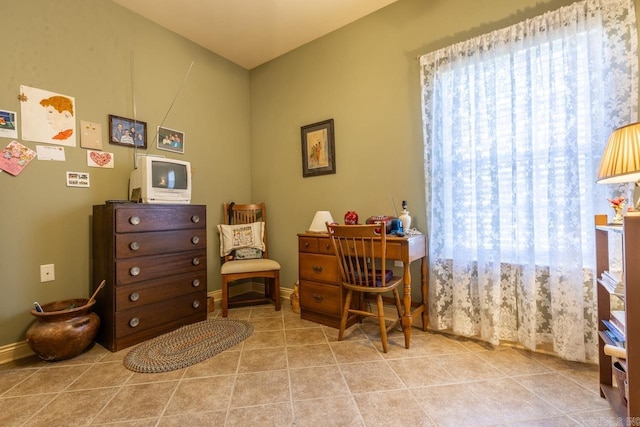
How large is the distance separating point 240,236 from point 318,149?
127cm

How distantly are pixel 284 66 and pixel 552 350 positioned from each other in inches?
138

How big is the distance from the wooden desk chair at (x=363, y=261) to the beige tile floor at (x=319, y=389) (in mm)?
258

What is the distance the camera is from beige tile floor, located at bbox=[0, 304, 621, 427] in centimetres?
125

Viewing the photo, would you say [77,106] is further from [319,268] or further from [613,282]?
[613,282]

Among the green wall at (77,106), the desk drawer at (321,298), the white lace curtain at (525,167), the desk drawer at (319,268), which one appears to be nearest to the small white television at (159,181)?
the green wall at (77,106)

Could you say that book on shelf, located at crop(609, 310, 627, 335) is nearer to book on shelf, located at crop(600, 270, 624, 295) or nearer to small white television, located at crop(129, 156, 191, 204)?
book on shelf, located at crop(600, 270, 624, 295)

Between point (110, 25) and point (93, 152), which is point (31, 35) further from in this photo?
point (93, 152)

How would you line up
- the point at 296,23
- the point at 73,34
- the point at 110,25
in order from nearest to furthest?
the point at 73,34 < the point at 110,25 < the point at 296,23

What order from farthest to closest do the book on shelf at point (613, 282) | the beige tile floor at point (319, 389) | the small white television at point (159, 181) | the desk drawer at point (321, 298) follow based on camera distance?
the desk drawer at point (321, 298) → the small white television at point (159, 181) → the beige tile floor at point (319, 389) → the book on shelf at point (613, 282)

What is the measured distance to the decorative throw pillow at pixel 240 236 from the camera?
9.59 ft

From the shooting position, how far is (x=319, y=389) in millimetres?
1465

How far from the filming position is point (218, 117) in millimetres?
3125

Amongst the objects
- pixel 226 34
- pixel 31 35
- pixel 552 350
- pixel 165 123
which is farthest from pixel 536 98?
pixel 31 35

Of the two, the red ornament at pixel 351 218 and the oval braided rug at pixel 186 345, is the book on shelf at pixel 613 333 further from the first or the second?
the oval braided rug at pixel 186 345
